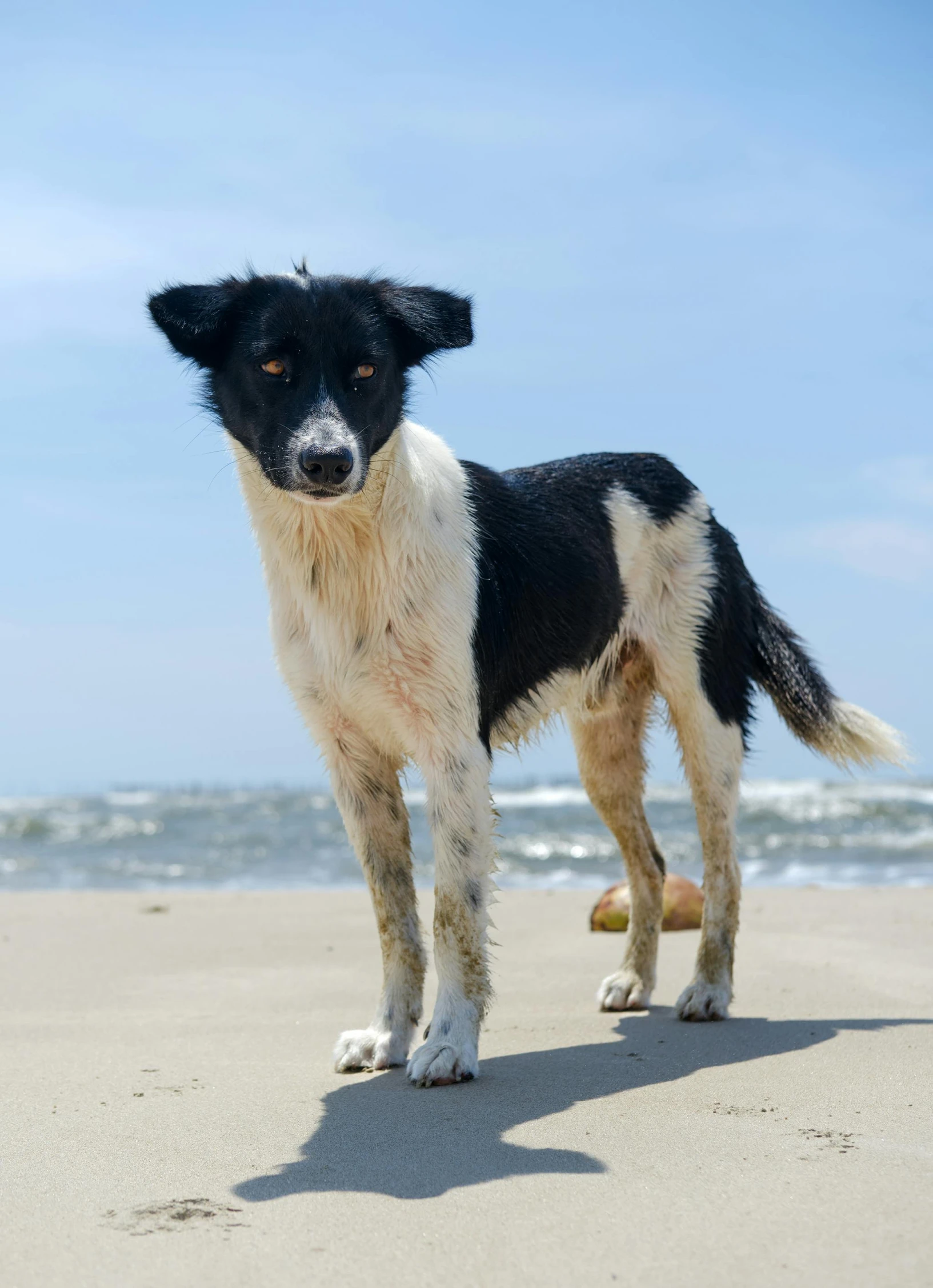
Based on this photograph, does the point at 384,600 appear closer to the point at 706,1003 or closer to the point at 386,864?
the point at 386,864

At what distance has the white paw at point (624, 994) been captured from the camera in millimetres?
5051

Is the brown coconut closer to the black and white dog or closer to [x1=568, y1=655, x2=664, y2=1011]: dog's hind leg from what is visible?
[x1=568, y1=655, x2=664, y2=1011]: dog's hind leg

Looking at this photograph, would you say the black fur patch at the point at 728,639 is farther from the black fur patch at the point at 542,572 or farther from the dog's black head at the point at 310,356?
the dog's black head at the point at 310,356

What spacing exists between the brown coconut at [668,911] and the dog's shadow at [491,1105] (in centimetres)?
247

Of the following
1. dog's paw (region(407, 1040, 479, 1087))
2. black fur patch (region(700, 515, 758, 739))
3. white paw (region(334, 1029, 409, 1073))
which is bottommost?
white paw (region(334, 1029, 409, 1073))

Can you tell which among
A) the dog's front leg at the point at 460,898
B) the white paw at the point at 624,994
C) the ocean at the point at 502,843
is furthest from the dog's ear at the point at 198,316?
the ocean at the point at 502,843

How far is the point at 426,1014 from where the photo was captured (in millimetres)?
5020

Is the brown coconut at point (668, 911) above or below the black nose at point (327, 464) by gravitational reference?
below

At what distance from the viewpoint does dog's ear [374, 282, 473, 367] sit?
398 centimetres

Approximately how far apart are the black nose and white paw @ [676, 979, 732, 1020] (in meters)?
2.60

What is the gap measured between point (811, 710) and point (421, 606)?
2.47 meters

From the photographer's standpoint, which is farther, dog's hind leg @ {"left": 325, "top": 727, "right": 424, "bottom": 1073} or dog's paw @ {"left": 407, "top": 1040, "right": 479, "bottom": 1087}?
dog's hind leg @ {"left": 325, "top": 727, "right": 424, "bottom": 1073}

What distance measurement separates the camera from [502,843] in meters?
15.6

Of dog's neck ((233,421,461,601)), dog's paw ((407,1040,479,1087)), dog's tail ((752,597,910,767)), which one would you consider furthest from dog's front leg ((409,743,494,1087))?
dog's tail ((752,597,910,767))
